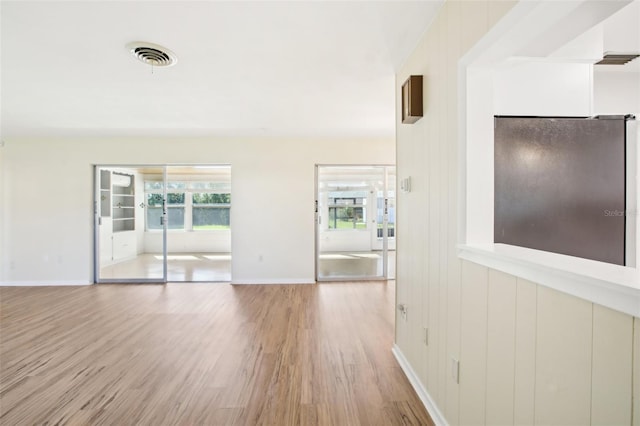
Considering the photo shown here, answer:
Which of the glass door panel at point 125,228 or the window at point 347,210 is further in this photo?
the window at point 347,210

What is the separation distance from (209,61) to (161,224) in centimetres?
396

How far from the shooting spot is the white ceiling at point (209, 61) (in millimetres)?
1655

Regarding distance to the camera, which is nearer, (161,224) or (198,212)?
(161,224)

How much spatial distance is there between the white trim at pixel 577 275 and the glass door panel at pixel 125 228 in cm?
498

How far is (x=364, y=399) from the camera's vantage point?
5.94 ft

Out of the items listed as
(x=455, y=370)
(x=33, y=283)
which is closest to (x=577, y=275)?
(x=455, y=370)

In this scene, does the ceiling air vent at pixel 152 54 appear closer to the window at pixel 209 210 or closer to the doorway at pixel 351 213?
the doorway at pixel 351 213

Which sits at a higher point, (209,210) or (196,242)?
(209,210)

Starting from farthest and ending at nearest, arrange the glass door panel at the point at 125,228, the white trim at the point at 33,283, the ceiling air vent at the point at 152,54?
the glass door panel at the point at 125,228, the white trim at the point at 33,283, the ceiling air vent at the point at 152,54

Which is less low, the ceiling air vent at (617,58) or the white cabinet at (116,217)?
the ceiling air vent at (617,58)

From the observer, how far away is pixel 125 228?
627 centimetres

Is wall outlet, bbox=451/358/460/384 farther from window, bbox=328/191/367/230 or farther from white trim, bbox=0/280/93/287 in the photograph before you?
window, bbox=328/191/367/230

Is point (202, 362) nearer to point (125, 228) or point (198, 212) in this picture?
point (125, 228)

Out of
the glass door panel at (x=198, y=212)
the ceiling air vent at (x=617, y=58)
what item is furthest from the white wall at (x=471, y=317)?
the glass door panel at (x=198, y=212)
